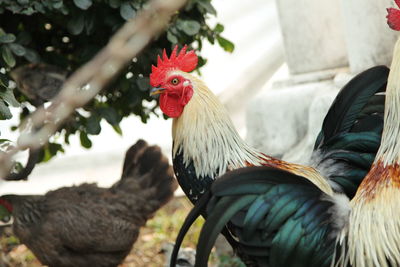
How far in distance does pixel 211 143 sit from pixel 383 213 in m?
0.82

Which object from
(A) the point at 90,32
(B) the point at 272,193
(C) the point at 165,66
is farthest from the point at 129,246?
(B) the point at 272,193

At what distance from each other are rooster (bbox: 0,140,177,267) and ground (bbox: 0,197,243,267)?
537mm

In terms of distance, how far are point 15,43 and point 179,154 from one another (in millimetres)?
1315

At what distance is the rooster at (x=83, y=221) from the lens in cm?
415

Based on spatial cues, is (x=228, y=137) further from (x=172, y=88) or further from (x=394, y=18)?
(x=394, y=18)

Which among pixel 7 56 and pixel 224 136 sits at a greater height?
pixel 7 56

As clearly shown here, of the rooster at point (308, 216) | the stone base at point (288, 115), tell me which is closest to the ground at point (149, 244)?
the stone base at point (288, 115)

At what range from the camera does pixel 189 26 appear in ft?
12.6

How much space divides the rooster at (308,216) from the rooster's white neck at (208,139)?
434 mm

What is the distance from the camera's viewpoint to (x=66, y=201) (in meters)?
4.25

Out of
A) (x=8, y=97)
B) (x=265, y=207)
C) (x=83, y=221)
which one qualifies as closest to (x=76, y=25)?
(x=8, y=97)

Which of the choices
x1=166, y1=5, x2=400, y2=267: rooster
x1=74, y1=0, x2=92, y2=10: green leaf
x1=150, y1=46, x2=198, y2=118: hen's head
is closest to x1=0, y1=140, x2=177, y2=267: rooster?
x1=74, y1=0, x2=92, y2=10: green leaf

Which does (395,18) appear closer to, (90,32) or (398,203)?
(398,203)

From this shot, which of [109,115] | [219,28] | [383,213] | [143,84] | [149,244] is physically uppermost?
[219,28]
